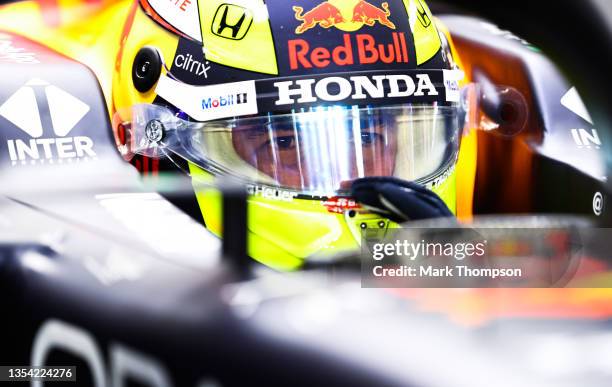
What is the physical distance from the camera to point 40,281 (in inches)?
45.4

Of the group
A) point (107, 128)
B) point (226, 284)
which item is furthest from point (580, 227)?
point (107, 128)

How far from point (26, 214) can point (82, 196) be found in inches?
3.9

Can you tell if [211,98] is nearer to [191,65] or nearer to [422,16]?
[191,65]

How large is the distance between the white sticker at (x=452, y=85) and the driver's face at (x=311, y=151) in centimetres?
17

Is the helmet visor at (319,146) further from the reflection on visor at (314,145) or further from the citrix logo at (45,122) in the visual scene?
the citrix logo at (45,122)

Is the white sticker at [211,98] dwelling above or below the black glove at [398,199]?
above

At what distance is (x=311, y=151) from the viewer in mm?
1696

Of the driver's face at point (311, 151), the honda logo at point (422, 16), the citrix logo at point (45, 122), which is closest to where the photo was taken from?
the driver's face at point (311, 151)

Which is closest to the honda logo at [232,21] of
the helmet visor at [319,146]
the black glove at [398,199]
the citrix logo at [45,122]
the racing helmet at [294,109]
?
the racing helmet at [294,109]

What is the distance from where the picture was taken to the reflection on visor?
170 centimetres

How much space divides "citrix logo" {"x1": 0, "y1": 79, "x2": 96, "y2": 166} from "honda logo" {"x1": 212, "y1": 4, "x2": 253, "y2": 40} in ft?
0.97

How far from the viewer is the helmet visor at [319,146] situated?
5.57 ft

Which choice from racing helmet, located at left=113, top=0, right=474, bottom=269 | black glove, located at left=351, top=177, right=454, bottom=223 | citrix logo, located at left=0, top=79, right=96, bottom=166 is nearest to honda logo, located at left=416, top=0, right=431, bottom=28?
racing helmet, located at left=113, top=0, right=474, bottom=269

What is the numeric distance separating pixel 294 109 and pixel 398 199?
573mm
